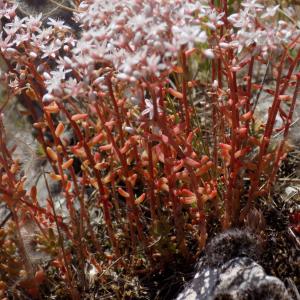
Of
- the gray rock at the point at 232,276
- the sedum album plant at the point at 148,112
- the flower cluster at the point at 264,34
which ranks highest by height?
the flower cluster at the point at 264,34

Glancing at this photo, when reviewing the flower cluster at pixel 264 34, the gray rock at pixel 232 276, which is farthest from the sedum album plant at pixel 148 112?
the gray rock at pixel 232 276

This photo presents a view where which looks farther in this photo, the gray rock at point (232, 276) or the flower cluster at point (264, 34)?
the gray rock at point (232, 276)

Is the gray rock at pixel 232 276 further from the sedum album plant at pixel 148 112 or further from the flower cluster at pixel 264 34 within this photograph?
the flower cluster at pixel 264 34

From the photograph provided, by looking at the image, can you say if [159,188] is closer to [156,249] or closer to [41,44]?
[156,249]

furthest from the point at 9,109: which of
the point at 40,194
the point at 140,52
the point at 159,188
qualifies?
the point at 140,52

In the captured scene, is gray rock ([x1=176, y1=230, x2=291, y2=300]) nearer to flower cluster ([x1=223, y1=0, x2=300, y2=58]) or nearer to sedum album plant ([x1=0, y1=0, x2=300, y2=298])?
sedum album plant ([x1=0, y1=0, x2=300, y2=298])

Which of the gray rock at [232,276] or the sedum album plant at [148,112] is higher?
the sedum album plant at [148,112]

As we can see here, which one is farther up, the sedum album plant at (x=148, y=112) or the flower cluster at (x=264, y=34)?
the flower cluster at (x=264, y=34)

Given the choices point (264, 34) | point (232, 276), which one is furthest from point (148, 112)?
point (232, 276)
